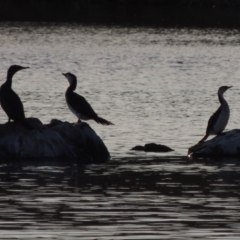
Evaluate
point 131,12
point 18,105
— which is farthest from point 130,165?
point 131,12

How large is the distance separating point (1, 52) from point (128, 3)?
1373 inches

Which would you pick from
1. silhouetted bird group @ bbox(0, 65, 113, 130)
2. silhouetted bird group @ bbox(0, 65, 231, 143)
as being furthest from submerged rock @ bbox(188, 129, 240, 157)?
silhouetted bird group @ bbox(0, 65, 113, 130)

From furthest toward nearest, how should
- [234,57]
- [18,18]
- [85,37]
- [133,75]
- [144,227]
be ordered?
[18,18]
[85,37]
[234,57]
[133,75]
[144,227]

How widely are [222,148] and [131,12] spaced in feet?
185

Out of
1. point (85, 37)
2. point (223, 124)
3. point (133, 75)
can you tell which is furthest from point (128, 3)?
point (223, 124)

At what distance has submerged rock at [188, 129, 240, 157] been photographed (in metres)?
17.1

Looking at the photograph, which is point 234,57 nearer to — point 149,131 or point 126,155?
point 149,131

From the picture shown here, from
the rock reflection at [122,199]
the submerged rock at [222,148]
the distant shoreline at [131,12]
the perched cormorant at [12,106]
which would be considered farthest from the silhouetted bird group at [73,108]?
the distant shoreline at [131,12]

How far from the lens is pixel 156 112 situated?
23359 mm

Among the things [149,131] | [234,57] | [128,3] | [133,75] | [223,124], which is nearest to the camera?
[223,124]

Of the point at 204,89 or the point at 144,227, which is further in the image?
the point at 204,89

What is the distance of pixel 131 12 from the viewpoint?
73.1m

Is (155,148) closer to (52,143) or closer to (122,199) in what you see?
(52,143)

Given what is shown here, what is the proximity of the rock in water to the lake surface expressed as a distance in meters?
0.25
